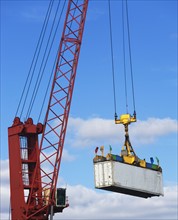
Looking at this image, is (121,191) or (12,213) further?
(12,213)

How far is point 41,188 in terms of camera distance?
3095 inches

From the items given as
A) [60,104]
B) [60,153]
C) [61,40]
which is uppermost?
[61,40]

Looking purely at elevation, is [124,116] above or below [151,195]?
above

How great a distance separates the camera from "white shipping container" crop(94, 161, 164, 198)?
55469 millimetres

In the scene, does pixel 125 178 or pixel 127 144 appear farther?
pixel 127 144

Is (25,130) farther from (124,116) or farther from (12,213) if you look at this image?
(124,116)

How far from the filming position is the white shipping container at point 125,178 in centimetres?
5547

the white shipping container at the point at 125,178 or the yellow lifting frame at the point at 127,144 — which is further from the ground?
the yellow lifting frame at the point at 127,144

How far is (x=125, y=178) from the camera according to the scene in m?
56.2

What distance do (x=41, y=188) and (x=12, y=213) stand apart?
5094 millimetres

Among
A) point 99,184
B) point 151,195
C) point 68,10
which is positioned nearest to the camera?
point 99,184

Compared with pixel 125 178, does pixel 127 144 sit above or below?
above

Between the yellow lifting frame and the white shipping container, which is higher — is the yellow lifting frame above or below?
above

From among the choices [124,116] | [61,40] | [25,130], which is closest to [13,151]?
[25,130]
